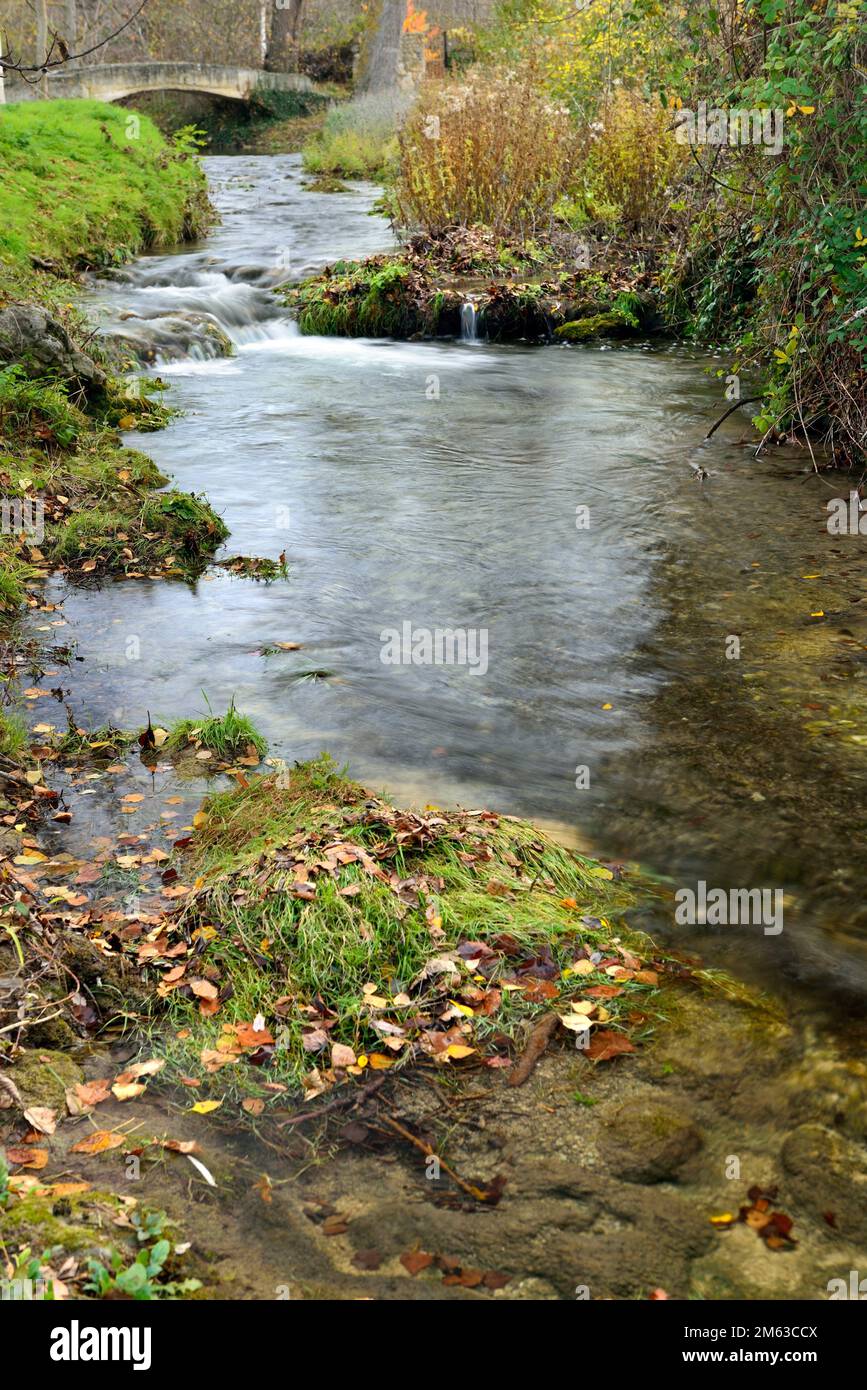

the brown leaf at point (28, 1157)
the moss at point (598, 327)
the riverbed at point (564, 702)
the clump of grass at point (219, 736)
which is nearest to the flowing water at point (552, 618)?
the riverbed at point (564, 702)

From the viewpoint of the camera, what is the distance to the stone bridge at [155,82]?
28.4 meters

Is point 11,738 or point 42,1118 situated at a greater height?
point 11,738

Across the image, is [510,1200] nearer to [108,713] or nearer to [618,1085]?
[618,1085]

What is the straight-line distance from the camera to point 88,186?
18.8 meters

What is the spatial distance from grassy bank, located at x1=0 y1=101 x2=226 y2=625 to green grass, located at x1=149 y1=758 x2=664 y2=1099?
11.7 feet

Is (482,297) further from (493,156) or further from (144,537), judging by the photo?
(144,537)

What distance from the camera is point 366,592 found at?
313 inches

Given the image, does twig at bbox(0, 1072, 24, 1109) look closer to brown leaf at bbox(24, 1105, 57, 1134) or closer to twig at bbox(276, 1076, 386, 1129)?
brown leaf at bbox(24, 1105, 57, 1134)

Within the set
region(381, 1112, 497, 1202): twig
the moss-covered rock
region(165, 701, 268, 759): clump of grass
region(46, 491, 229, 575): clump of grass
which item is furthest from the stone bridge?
the moss-covered rock

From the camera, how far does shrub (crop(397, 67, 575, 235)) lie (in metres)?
17.0

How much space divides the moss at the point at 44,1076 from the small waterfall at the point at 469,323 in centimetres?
1316

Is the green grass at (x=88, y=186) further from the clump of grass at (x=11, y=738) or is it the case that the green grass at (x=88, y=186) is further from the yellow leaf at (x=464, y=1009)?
the yellow leaf at (x=464, y=1009)

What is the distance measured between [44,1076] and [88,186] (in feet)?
60.4

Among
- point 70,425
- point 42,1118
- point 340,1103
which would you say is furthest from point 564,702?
point 70,425
